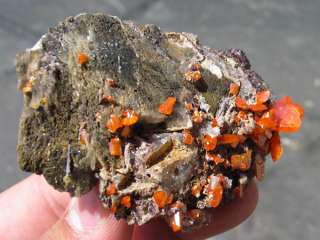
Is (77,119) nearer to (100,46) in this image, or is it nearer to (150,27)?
(100,46)

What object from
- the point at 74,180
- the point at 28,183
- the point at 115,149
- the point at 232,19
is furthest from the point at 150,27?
the point at 232,19

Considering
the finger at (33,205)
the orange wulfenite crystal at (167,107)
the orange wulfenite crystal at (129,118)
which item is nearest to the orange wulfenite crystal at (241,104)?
the orange wulfenite crystal at (167,107)

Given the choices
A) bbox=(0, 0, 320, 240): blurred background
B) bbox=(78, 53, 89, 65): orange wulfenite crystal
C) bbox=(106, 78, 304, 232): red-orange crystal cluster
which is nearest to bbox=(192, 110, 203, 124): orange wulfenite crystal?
bbox=(106, 78, 304, 232): red-orange crystal cluster

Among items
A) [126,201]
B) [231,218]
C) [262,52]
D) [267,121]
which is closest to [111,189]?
[126,201]

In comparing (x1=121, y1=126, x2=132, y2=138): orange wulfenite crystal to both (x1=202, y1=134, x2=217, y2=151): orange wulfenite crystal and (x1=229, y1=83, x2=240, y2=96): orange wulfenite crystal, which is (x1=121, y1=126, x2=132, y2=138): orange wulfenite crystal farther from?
(x1=229, y1=83, x2=240, y2=96): orange wulfenite crystal

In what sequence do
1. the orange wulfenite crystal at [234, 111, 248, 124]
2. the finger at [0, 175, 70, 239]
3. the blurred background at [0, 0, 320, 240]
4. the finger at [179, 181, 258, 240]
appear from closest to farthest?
1. the orange wulfenite crystal at [234, 111, 248, 124]
2. the finger at [179, 181, 258, 240]
3. the finger at [0, 175, 70, 239]
4. the blurred background at [0, 0, 320, 240]

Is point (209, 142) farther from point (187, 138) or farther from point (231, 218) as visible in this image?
point (231, 218)
